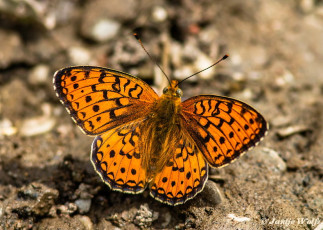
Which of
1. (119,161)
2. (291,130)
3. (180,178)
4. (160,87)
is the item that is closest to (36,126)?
(160,87)

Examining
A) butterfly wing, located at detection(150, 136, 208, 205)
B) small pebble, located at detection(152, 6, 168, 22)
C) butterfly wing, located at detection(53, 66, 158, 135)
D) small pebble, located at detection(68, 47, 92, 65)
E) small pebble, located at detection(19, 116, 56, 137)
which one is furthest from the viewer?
small pebble, located at detection(152, 6, 168, 22)

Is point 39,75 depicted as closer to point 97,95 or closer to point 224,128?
point 97,95

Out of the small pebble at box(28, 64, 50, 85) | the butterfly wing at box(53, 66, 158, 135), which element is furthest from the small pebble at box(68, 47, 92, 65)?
the butterfly wing at box(53, 66, 158, 135)

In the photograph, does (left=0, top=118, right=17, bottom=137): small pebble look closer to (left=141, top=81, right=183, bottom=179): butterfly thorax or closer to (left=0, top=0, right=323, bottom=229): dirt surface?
(left=0, top=0, right=323, bottom=229): dirt surface

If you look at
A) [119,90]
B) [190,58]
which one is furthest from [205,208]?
[190,58]

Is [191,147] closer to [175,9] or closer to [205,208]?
[205,208]

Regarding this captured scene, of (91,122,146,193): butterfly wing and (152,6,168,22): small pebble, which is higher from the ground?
(152,6,168,22): small pebble

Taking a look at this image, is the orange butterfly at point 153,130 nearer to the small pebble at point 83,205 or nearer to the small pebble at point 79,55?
the small pebble at point 83,205
